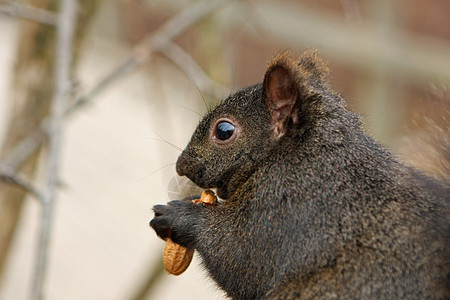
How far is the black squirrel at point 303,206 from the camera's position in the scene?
170 cm

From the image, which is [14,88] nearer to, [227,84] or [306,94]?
[227,84]

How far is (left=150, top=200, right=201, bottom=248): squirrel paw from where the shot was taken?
194 centimetres

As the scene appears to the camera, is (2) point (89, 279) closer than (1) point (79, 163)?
Yes

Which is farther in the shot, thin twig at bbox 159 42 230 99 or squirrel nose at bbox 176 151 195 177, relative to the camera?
thin twig at bbox 159 42 230 99

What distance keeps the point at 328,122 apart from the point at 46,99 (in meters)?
1.31

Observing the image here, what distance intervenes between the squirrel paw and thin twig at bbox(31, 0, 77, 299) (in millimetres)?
291

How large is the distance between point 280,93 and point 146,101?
324 cm

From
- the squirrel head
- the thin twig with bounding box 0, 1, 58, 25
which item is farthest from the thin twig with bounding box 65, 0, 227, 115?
the squirrel head

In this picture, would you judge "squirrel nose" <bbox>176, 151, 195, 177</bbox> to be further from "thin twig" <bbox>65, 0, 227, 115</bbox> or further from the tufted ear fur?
"thin twig" <bbox>65, 0, 227, 115</bbox>

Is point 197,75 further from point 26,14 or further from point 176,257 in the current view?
point 176,257

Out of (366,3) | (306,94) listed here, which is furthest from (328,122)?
(366,3)

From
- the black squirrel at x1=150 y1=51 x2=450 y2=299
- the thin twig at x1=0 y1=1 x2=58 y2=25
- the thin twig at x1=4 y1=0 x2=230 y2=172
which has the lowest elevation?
the black squirrel at x1=150 y1=51 x2=450 y2=299

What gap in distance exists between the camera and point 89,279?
4.37m

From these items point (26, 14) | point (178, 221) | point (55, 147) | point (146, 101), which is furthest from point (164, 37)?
point (146, 101)
